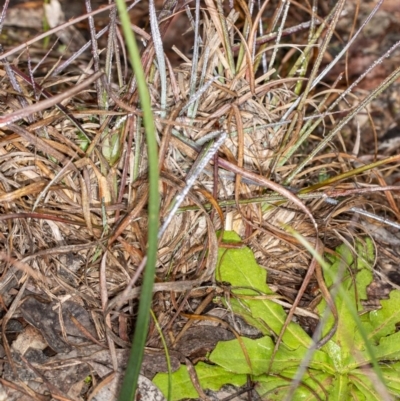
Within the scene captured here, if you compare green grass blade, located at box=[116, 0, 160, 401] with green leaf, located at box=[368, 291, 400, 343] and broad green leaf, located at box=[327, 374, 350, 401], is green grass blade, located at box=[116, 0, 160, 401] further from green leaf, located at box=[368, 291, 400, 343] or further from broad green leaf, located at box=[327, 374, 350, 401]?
green leaf, located at box=[368, 291, 400, 343]

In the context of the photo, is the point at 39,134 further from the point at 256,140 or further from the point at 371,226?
the point at 371,226

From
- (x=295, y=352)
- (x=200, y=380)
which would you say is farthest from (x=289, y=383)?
(x=200, y=380)

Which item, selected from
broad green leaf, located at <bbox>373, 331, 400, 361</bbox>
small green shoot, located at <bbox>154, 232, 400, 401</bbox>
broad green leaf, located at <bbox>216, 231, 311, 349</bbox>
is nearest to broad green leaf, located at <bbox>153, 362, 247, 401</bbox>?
small green shoot, located at <bbox>154, 232, 400, 401</bbox>

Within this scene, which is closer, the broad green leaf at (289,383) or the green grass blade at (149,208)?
the green grass blade at (149,208)

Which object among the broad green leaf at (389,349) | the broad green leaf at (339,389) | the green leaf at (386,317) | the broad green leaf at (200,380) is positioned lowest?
the broad green leaf at (200,380)

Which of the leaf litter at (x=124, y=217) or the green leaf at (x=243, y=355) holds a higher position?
the leaf litter at (x=124, y=217)

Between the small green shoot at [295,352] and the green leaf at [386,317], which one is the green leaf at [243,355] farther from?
the green leaf at [386,317]

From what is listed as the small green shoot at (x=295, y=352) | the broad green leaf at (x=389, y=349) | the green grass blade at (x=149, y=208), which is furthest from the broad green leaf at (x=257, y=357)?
the green grass blade at (x=149, y=208)
